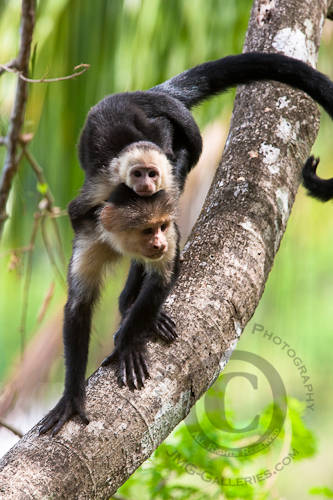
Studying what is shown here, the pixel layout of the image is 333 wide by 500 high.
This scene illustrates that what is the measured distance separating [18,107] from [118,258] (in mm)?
1072

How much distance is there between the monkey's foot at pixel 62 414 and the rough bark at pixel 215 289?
37 millimetres

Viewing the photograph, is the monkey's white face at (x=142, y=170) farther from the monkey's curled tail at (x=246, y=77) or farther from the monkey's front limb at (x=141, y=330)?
the monkey's curled tail at (x=246, y=77)

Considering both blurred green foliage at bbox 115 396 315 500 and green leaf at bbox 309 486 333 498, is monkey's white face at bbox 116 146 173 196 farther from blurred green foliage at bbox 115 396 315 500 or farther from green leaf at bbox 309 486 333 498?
green leaf at bbox 309 486 333 498

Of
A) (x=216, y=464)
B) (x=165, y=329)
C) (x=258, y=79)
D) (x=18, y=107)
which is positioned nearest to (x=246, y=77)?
(x=258, y=79)

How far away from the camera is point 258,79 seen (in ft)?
9.72

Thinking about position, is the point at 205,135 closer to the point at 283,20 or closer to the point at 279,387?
the point at 283,20

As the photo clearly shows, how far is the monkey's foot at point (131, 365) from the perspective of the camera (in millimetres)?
1866

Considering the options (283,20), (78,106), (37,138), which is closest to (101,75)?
(78,106)

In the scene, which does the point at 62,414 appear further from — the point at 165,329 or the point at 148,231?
the point at 148,231

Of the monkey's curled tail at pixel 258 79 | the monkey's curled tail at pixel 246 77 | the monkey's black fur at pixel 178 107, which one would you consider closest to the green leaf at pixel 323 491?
the monkey's curled tail at pixel 258 79

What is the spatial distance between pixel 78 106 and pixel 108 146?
1256 millimetres

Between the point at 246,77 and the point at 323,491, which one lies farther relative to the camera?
the point at 246,77

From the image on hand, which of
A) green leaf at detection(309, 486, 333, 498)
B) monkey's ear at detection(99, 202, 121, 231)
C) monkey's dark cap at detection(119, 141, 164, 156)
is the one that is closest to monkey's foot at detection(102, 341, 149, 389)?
monkey's ear at detection(99, 202, 121, 231)

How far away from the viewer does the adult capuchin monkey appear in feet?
7.66
